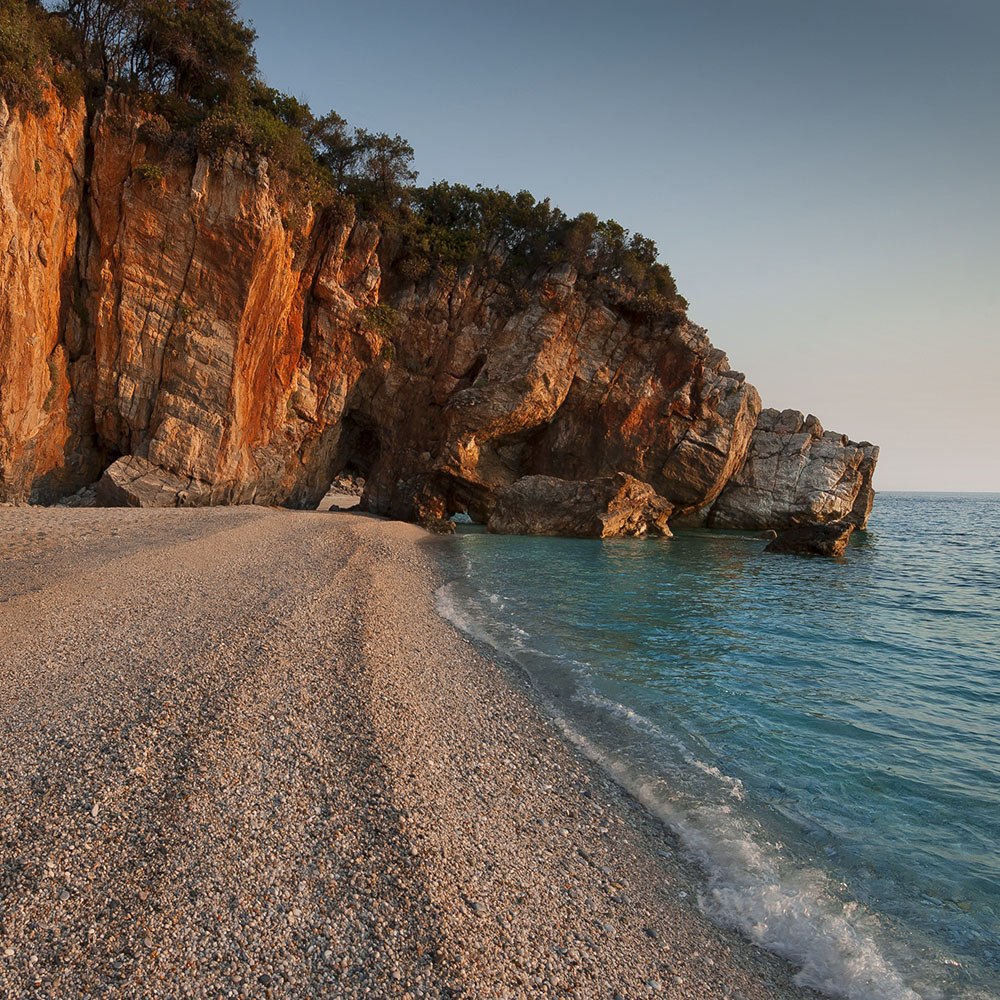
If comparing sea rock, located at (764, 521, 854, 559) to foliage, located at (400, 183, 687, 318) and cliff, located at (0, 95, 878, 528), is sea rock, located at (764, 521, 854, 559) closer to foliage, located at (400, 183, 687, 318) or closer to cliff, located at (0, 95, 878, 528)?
cliff, located at (0, 95, 878, 528)

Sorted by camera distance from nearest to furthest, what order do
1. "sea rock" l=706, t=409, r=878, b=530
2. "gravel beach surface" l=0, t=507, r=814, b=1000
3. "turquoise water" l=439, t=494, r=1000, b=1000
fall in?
"gravel beach surface" l=0, t=507, r=814, b=1000 → "turquoise water" l=439, t=494, r=1000, b=1000 → "sea rock" l=706, t=409, r=878, b=530

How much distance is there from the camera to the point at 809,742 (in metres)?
8.16

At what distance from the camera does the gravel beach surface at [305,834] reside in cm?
381

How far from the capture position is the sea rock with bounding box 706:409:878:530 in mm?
38875

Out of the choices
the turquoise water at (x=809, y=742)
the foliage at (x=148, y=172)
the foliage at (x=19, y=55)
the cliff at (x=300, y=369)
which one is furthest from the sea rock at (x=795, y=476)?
the foliage at (x=19, y=55)

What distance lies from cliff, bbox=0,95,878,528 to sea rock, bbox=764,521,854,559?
396 cm

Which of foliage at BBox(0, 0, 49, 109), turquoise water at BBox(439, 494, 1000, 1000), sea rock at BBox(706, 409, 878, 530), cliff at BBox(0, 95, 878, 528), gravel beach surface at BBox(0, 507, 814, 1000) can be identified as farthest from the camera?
sea rock at BBox(706, 409, 878, 530)

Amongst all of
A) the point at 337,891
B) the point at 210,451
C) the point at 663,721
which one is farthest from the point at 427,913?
the point at 210,451

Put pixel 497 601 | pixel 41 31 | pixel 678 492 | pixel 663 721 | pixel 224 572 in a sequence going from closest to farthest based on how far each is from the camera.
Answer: pixel 663 721
pixel 224 572
pixel 497 601
pixel 41 31
pixel 678 492

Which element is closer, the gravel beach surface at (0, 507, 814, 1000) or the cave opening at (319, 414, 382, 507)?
the gravel beach surface at (0, 507, 814, 1000)

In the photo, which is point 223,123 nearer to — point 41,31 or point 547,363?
point 41,31

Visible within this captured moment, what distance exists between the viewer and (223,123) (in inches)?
973

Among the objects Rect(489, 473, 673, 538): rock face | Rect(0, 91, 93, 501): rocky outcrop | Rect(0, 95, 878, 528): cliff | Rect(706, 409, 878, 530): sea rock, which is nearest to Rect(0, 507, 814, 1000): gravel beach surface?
Rect(0, 91, 93, 501): rocky outcrop

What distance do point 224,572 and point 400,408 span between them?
24254 millimetres
